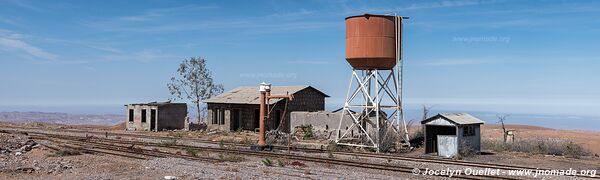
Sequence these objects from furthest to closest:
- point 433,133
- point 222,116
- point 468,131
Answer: point 222,116 → point 433,133 → point 468,131

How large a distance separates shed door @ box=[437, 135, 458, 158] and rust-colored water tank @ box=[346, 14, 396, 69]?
15.5 feet

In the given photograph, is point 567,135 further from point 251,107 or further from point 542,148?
point 251,107

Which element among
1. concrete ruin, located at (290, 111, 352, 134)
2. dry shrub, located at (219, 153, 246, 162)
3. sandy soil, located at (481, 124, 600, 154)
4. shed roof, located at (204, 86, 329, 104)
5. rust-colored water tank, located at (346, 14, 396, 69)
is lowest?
sandy soil, located at (481, 124, 600, 154)

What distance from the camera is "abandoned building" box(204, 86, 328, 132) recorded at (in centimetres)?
3719

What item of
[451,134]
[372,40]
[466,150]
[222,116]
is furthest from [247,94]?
[466,150]

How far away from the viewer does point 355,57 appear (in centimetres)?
2639

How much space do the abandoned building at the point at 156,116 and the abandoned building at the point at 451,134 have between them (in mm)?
21979

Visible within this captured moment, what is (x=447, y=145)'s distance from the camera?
23109 mm

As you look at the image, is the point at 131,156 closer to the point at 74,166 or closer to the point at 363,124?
the point at 74,166

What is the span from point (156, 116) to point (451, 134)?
22871mm

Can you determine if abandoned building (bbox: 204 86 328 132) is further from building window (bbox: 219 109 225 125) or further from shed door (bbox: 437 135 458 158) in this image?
shed door (bbox: 437 135 458 158)

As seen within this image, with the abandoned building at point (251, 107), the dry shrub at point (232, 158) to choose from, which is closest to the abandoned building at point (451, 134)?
the dry shrub at point (232, 158)

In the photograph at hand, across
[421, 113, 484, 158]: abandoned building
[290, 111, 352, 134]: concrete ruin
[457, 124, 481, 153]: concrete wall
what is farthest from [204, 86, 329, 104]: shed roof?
[457, 124, 481, 153]: concrete wall

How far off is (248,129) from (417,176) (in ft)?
76.5
